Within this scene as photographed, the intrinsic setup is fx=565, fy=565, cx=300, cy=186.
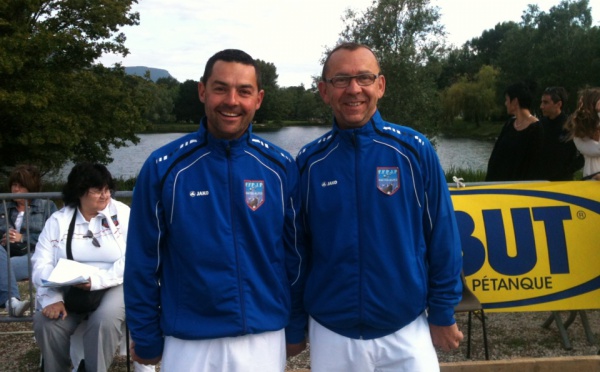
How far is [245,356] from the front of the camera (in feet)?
7.41

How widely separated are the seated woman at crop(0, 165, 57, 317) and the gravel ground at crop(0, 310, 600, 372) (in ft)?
1.31

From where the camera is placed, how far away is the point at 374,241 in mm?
2326

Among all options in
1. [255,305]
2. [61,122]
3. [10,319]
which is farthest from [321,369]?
[61,122]

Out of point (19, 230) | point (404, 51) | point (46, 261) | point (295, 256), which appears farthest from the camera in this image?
point (404, 51)

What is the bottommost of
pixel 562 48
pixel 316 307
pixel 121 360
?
pixel 121 360

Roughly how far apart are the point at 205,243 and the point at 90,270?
2.08 metres

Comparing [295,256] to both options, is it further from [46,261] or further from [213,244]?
[46,261]

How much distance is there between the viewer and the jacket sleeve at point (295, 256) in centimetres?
241

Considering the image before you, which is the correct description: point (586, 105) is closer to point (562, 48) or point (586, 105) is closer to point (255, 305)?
point (255, 305)

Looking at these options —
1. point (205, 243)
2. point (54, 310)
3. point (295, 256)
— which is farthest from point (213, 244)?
point (54, 310)

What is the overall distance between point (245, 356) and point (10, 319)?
3.30 metres

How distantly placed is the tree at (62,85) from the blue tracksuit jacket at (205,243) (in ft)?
63.2

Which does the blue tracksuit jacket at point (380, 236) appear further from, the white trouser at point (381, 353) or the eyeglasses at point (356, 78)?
the eyeglasses at point (356, 78)

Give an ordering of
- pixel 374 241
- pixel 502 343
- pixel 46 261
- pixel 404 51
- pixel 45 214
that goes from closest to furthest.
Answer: pixel 374 241, pixel 46 261, pixel 502 343, pixel 45 214, pixel 404 51
